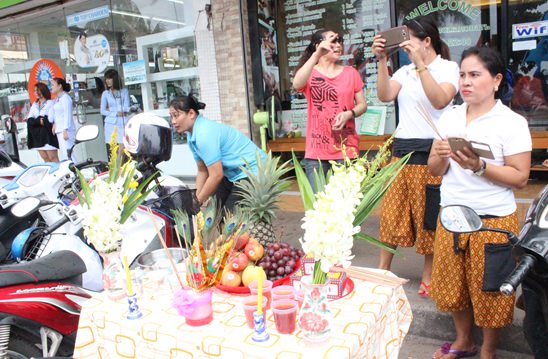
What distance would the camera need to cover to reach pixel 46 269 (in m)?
2.64

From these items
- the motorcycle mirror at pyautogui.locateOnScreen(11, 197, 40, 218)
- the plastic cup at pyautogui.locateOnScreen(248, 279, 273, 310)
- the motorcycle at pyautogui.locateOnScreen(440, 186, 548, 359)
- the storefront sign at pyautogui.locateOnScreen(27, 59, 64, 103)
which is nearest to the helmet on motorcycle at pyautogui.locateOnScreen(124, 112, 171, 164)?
the motorcycle mirror at pyautogui.locateOnScreen(11, 197, 40, 218)

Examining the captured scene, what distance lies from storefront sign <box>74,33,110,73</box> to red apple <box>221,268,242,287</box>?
329 inches

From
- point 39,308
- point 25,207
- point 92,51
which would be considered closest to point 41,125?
point 92,51

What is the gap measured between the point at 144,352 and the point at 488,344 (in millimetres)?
1874

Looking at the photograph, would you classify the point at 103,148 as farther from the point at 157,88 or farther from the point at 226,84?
the point at 226,84

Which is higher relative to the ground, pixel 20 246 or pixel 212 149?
pixel 212 149

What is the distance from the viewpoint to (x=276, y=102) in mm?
7445

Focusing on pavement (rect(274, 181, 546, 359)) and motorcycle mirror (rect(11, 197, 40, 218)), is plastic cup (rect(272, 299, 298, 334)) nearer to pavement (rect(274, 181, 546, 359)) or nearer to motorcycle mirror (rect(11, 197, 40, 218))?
pavement (rect(274, 181, 546, 359))

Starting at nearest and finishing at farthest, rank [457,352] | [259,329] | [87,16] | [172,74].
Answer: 1. [259,329]
2. [457,352]
3. [172,74]
4. [87,16]

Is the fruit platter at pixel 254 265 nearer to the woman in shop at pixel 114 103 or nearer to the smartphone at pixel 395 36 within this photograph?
the smartphone at pixel 395 36

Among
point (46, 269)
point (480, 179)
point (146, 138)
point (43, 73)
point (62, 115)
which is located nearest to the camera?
point (480, 179)

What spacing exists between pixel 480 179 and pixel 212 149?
1.89 meters

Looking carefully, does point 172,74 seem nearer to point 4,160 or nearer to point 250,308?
point 4,160


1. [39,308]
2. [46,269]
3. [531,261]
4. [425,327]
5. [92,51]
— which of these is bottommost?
[425,327]
